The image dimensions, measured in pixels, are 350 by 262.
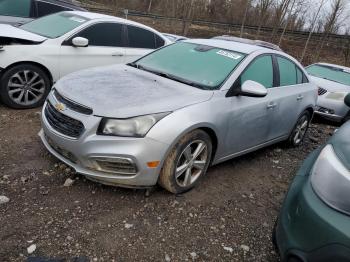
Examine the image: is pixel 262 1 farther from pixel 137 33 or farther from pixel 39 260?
pixel 39 260

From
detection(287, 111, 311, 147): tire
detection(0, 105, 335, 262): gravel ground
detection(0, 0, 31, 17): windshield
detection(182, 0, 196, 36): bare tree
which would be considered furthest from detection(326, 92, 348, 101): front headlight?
detection(182, 0, 196, 36): bare tree

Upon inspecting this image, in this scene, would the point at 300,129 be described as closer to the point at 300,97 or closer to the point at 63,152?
the point at 300,97

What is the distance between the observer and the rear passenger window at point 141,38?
6.32 meters

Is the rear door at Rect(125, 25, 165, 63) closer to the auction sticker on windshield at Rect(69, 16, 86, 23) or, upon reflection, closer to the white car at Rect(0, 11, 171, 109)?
the white car at Rect(0, 11, 171, 109)

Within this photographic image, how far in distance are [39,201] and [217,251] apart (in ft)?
5.38

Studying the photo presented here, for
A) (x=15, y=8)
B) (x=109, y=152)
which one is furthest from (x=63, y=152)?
(x=15, y=8)

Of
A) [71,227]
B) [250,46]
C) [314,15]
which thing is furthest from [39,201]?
[314,15]

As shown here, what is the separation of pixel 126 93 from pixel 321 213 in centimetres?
206

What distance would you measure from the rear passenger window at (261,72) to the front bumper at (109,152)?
1491 mm

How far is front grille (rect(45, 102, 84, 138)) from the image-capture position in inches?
121

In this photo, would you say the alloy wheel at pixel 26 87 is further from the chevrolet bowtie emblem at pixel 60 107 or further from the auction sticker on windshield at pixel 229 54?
the auction sticker on windshield at pixel 229 54

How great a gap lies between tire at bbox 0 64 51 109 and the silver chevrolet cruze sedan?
5.14ft

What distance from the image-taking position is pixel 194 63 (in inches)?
159

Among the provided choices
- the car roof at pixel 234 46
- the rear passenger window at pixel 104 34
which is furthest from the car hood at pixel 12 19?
the car roof at pixel 234 46
